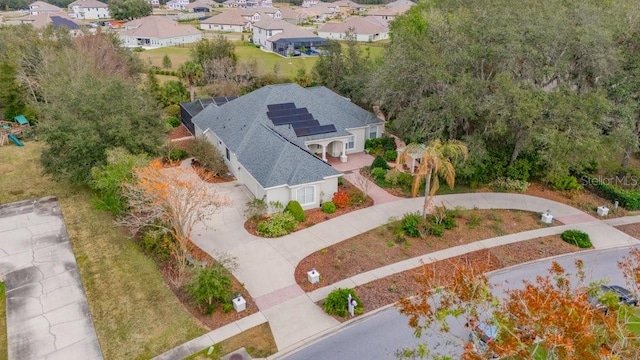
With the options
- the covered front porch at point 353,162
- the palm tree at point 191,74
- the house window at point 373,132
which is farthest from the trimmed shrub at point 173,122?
the house window at point 373,132

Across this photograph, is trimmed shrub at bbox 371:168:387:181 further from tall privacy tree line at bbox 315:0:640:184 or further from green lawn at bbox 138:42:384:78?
green lawn at bbox 138:42:384:78

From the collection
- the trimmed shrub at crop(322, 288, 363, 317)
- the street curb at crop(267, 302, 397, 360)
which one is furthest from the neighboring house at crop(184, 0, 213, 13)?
the street curb at crop(267, 302, 397, 360)

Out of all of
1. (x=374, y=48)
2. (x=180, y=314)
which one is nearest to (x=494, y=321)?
(x=180, y=314)

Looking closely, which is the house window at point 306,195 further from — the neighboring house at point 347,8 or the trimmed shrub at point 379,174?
the neighboring house at point 347,8

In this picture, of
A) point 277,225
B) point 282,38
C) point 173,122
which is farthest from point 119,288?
point 282,38

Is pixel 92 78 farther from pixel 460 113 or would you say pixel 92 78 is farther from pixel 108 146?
pixel 460 113

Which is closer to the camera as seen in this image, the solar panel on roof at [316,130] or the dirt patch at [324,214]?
the dirt patch at [324,214]

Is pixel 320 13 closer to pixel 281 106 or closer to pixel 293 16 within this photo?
pixel 293 16
